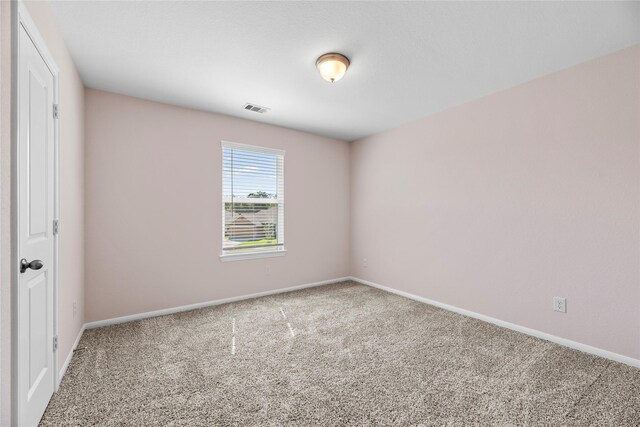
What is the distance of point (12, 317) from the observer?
1308mm

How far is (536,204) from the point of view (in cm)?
279

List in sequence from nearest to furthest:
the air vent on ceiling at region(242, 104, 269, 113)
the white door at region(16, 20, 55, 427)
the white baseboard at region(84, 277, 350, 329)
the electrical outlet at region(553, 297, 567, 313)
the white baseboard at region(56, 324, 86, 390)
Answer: the white door at region(16, 20, 55, 427) < the white baseboard at region(56, 324, 86, 390) < the electrical outlet at region(553, 297, 567, 313) < the white baseboard at region(84, 277, 350, 329) < the air vent on ceiling at region(242, 104, 269, 113)

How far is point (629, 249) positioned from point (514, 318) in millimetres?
1136

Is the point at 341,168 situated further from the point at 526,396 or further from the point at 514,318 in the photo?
the point at 526,396

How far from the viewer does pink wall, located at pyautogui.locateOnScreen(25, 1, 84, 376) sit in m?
1.98

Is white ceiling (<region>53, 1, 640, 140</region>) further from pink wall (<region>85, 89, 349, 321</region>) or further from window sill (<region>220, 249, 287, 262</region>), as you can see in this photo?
window sill (<region>220, 249, 287, 262</region>)

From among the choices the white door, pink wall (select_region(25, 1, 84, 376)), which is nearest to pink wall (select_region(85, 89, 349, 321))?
pink wall (select_region(25, 1, 84, 376))

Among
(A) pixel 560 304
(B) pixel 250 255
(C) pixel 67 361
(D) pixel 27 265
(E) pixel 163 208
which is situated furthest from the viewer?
(B) pixel 250 255

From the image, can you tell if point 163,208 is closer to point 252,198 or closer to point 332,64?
point 252,198

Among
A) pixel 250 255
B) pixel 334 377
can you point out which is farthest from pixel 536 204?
pixel 250 255

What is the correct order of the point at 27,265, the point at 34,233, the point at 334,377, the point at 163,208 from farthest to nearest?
the point at 163,208 → the point at 334,377 → the point at 34,233 → the point at 27,265

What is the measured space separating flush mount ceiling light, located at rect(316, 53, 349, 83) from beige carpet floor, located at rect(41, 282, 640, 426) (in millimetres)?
2348

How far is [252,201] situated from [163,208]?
3.72 feet

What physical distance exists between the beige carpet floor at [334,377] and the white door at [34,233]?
300 mm
